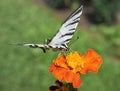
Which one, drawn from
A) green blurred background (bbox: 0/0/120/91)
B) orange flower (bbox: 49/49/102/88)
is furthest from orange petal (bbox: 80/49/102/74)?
green blurred background (bbox: 0/0/120/91)

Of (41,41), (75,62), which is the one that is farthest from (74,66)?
(41,41)

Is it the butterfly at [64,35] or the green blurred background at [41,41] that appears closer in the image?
the butterfly at [64,35]

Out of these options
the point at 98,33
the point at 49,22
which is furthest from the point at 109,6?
the point at 49,22

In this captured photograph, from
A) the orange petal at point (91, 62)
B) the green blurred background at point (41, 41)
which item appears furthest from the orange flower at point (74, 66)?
the green blurred background at point (41, 41)

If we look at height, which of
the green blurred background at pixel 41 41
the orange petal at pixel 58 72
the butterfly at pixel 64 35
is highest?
the green blurred background at pixel 41 41

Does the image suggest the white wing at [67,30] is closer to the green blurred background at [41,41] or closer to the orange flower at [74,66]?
the orange flower at [74,66]

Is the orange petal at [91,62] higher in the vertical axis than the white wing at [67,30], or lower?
lower
